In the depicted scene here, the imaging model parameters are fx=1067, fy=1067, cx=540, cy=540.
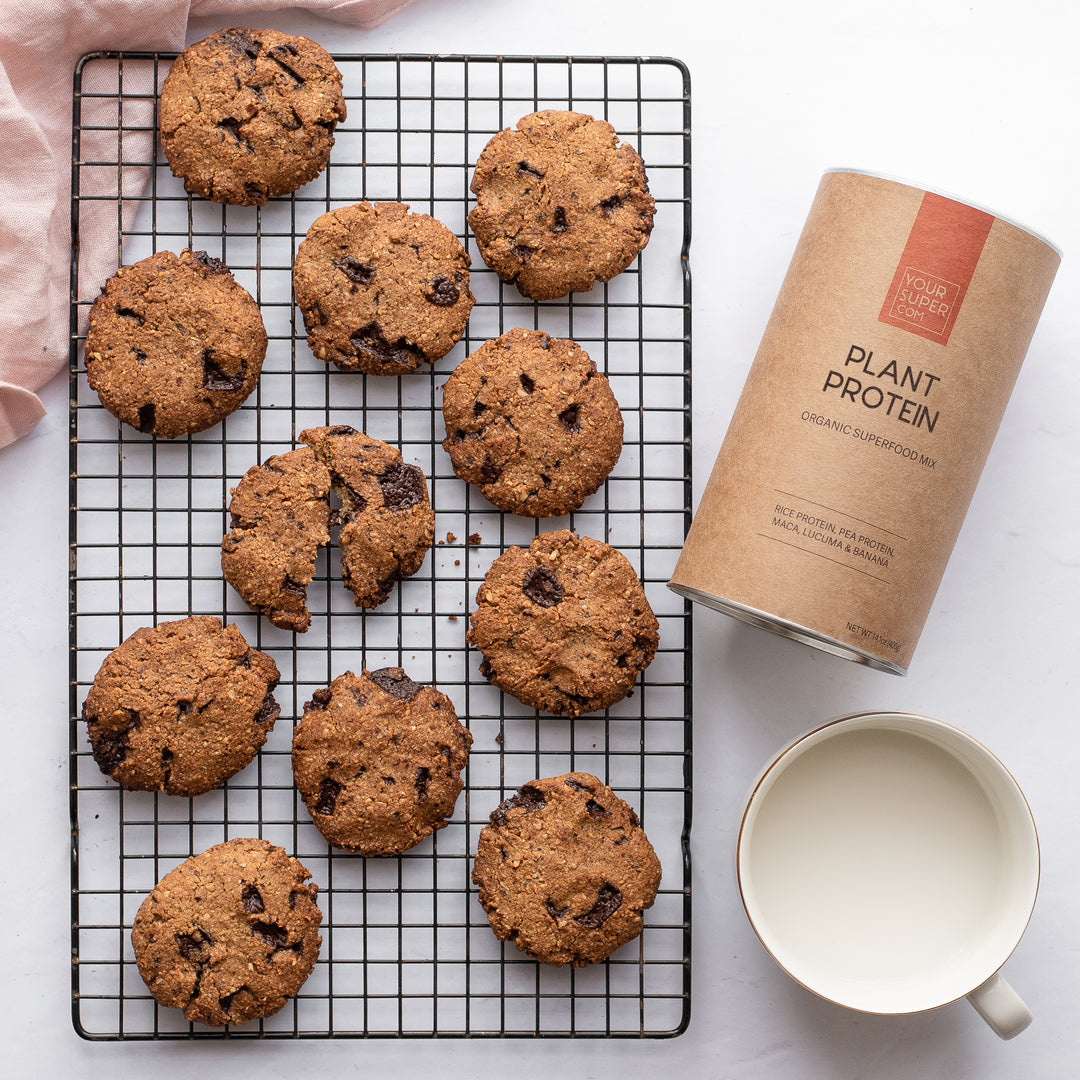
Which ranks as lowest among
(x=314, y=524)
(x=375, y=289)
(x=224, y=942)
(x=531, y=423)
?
(x=224, y=942)

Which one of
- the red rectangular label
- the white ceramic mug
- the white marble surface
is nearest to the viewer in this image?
the red rectangular label

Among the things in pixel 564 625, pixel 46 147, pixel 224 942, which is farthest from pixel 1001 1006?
pixel 46 147

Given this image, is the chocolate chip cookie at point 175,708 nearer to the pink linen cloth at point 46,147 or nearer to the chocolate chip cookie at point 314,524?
the chocolate chip cookie at point 314,524

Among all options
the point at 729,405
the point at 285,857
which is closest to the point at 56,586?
the point at 285,857

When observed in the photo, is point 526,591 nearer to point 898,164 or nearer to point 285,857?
point 285,857

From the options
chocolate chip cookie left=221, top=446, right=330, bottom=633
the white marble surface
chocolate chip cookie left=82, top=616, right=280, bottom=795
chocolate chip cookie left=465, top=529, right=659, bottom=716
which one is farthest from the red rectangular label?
chocolate chip cookie left=82, top=616, right=280, bottom=795

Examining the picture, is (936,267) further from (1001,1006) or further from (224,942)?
(224,942)

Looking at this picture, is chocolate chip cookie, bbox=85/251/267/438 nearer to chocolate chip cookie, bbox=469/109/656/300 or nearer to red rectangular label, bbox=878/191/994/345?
chocolate chip cookie, bbox=469/109/656/300
